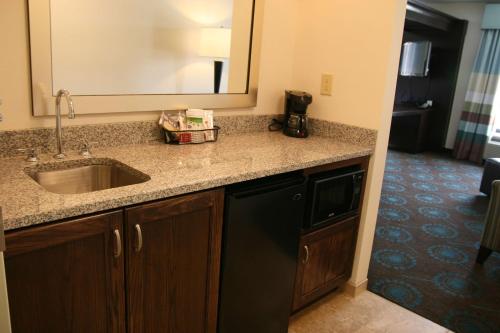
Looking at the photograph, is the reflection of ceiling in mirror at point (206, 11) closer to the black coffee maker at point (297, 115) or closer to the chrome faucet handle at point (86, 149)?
the black coffee maker at point (297, 115)

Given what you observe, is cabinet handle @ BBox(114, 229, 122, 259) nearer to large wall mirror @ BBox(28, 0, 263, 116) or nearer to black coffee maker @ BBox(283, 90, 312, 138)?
large wall mirror @ BBox(28, 0, 263, 116)

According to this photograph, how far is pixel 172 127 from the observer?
6.55ft

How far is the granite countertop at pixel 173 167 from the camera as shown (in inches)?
45.3

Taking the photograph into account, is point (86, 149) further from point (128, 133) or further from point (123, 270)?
point (123, 270)

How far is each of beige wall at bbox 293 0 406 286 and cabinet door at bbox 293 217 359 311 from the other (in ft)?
0.30

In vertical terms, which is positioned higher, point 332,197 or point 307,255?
point 332,197

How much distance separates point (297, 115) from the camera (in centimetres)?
239

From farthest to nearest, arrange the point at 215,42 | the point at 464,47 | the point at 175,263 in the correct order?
1. the point at 464,47
2. the point at 215,42
3. the point at 175,263

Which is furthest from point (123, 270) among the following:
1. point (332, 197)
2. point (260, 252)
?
point (332, 197)

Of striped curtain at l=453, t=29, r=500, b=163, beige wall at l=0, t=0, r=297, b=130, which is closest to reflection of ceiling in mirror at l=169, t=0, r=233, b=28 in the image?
beige wall at l=0, t=0, r=297, b=130

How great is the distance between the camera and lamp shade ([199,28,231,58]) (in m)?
2.26

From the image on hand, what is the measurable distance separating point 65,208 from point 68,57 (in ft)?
2.99

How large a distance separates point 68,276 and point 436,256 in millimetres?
2715

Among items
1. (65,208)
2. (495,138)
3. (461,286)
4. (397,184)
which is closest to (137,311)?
(65,208)
